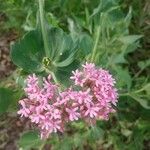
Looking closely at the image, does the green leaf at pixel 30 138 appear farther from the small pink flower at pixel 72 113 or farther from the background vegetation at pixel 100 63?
the small pink flower at pixel 72 113

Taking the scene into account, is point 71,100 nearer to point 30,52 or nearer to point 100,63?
point 30,52

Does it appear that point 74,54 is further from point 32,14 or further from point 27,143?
point 32,14

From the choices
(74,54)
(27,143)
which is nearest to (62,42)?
(74,54)

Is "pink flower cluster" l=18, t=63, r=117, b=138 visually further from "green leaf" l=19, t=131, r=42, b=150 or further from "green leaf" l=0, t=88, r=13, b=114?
"green leaf" l=19, t=131, r=42, b=150

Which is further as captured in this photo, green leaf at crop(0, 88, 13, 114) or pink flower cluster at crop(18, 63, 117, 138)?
green leaf at crop(0, 88, 13, 114)

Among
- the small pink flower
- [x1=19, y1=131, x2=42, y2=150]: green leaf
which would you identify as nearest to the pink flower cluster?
the small pink flower

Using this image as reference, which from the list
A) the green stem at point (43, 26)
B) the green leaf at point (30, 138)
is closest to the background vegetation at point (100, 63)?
the green leaf at point (30, 138)

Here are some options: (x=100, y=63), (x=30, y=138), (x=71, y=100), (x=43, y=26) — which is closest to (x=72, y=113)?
(x=71, y=100)
